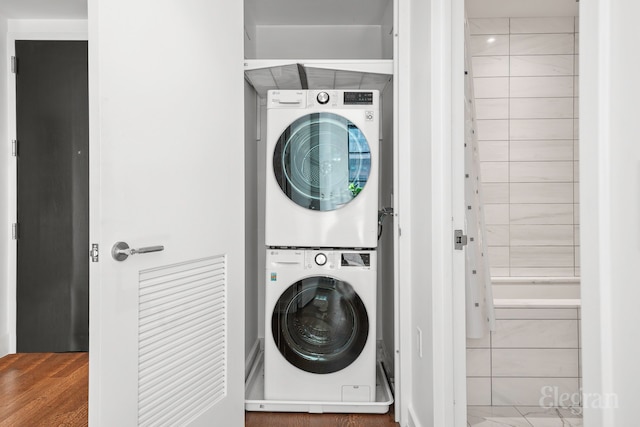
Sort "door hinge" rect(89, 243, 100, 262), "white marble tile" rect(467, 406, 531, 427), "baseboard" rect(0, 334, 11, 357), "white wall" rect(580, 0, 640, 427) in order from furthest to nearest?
"baseboard" rect(0, 334, 11, 357) → "white marble tile" rect(467, 406, 531, 427) → "door hinge" rect(89, 243, 100, 262) → "white wall" rect(580, 0, 640, 427)

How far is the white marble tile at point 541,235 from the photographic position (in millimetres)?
2391

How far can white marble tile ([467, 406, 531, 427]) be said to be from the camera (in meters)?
1.83

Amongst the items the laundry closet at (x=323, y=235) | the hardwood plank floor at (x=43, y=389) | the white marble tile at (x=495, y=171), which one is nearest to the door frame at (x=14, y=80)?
the hardwood plank floor at (x=43, y=389)

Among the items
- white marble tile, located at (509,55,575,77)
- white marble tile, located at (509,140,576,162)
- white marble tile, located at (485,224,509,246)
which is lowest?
white marble tile, located at (485,224,509,246)

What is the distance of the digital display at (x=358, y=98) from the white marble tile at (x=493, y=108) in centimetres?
88

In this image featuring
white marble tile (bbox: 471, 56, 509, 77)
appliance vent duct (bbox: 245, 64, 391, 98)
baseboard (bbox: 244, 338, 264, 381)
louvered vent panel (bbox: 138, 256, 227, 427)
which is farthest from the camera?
white marble tile (bbox: 471, 56, 509, 77)

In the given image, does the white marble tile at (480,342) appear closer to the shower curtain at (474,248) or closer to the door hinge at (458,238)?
the shower curtain at (474,248)

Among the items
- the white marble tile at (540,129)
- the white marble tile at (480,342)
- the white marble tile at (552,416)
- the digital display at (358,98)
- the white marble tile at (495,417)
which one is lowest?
the white marble tile at (495,417)

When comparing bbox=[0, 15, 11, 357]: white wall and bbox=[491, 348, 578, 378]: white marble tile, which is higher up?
bbox=[0, 15, 11, 357]: white wall

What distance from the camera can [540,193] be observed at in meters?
2.49

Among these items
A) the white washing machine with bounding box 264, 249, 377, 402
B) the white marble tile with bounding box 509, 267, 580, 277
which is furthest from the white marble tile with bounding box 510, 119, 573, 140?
the white washing machine with bounding box 264, 249, 377, 402

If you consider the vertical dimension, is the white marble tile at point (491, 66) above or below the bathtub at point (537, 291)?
above

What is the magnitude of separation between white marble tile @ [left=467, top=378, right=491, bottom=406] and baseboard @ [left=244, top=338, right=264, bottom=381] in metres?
1.25

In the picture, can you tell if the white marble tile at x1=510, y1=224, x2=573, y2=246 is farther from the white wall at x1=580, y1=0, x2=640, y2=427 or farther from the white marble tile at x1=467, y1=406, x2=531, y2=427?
the white wall at x1=580, y1=0, x2=640, y2=427
